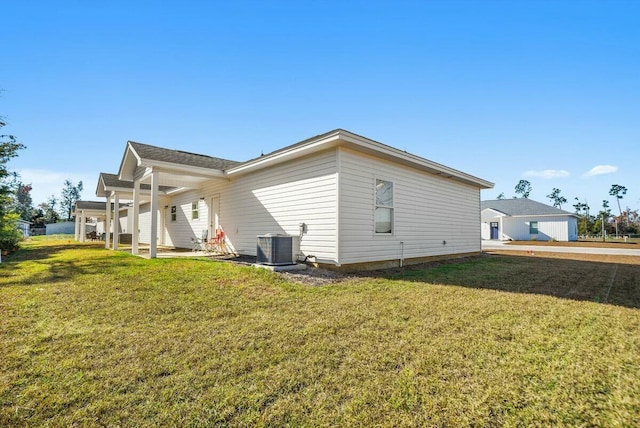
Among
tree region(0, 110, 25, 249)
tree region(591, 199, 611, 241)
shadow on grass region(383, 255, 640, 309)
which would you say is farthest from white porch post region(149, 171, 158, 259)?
tree region(591, 199, 611, 241)

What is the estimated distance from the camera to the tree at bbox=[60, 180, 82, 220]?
72938mm

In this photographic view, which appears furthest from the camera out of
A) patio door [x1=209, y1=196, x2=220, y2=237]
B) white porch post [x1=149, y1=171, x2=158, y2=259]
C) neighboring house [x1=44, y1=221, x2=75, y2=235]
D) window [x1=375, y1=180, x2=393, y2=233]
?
neighboring house [x1=44, y1=221, x2=75, y2=235]

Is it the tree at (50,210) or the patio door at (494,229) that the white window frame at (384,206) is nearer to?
the patio door at (494,229)

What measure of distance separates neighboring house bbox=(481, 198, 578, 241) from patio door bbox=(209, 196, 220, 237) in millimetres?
30071

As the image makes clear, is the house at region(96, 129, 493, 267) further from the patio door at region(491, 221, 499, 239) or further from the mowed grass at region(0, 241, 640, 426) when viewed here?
the patio door at region(491, 221, 499, 239)

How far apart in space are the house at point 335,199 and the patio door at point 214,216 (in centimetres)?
4

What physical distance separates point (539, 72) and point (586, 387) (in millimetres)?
11502

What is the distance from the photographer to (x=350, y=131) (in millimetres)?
6762

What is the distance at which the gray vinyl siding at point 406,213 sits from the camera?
7334 millimetres

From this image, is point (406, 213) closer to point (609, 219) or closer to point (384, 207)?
point (384, 207)

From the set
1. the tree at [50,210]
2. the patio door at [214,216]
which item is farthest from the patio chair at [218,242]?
the tree at [50,210]

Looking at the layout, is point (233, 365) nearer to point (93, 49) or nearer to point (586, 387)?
point (586, 387)

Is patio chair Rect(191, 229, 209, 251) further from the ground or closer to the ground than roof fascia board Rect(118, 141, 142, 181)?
closer to the ground

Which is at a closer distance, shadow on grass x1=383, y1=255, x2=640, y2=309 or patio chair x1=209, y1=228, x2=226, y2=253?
shadow on grass x1=383, y1=255, x2=640, y2=309
